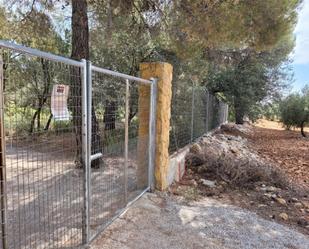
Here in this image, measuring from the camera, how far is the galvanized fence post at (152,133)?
5.07 metres

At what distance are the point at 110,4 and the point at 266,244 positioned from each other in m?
5.50

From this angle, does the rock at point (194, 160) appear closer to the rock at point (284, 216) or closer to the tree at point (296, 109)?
the rock at point (284, 216)

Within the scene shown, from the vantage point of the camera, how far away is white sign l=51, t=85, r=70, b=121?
2779 millimetres

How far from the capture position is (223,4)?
23.1 ft

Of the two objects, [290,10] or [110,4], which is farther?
[290,10]

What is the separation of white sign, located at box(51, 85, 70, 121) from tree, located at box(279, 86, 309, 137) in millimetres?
16239

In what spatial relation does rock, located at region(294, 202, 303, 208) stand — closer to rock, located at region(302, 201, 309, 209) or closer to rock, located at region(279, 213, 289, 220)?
rock, located at region(302, 201, 309, 209)

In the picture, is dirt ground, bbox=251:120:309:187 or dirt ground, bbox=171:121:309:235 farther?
dirt ground, bbox=251:120:309:187

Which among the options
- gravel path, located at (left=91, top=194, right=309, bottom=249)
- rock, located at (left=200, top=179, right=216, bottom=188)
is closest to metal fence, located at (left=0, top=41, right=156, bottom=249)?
gravel path, located at (left=91, top=194, right=309, bottom=249)

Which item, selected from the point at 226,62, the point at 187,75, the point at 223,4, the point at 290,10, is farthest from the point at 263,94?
the point at 223,4

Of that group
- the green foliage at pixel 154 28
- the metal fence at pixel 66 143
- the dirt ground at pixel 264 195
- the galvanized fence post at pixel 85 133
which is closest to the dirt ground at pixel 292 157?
the dirt ground at pixel 264 195

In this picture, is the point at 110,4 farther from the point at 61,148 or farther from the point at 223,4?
the point at 61,148

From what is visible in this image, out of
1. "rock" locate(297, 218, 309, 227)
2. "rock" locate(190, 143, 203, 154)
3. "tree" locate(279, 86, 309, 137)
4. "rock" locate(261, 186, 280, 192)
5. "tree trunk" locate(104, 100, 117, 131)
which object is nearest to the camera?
"tree trunk" locate(104, 100, 117, 131)

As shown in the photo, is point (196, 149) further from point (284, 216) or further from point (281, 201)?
point (284, 216)
